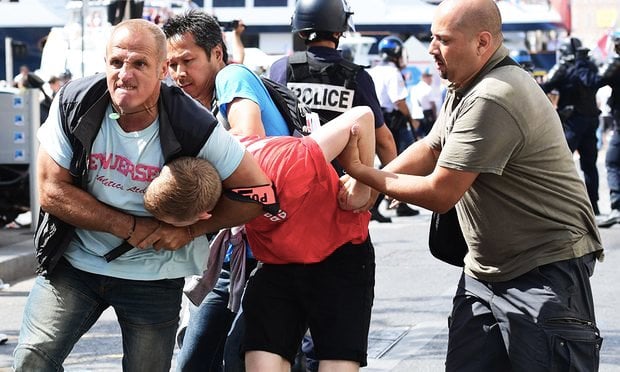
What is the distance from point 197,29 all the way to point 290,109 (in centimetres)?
48

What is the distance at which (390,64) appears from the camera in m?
→ 14.3

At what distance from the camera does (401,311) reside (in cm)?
788

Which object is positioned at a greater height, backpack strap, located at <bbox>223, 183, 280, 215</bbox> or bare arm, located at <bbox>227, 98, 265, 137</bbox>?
bare arm, located at <bbox>227, 98, 265, 137</bbox>

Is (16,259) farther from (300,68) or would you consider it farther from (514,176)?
(514,176)

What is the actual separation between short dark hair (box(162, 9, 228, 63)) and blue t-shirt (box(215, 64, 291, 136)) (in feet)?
0.51

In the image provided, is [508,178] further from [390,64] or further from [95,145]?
[390,64]

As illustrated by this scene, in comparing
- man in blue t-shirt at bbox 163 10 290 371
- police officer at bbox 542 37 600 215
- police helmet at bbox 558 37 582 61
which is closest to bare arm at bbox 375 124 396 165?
man in blue t-shirt at bbox 163 10 290 371

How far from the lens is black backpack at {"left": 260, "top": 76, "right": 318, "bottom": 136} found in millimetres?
4598

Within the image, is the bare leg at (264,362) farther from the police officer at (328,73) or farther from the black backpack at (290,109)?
the police officer at (328,73)

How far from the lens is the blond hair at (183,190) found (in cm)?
368

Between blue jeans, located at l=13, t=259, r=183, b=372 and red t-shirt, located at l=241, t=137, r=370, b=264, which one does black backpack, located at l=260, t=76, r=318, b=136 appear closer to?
red t-shirt, located at l=241, t=137, r=370, b=264

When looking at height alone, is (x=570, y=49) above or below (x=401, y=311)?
above

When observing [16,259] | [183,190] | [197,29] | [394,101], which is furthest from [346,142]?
[394,101]

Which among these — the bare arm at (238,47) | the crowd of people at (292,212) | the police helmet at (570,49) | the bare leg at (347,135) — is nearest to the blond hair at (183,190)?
the crowd of people at (292,212)
